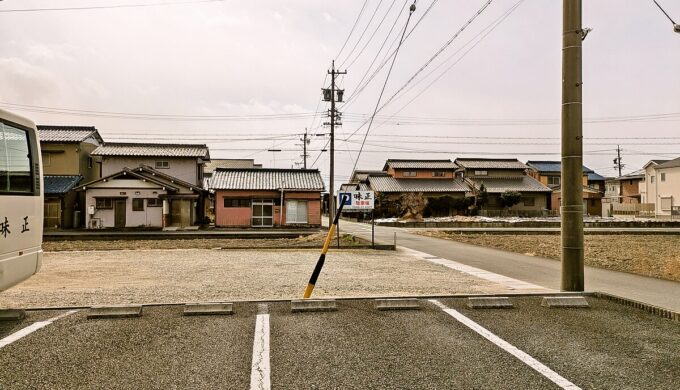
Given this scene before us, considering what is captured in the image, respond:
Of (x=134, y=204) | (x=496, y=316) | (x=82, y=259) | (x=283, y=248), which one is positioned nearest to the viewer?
(x=496, y=316)

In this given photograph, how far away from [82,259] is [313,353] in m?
13.6

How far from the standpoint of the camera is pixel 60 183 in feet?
114

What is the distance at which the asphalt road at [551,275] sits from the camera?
9240 mm

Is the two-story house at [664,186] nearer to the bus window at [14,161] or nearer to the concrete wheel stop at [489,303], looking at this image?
the concrete wheel stop at [489,303]

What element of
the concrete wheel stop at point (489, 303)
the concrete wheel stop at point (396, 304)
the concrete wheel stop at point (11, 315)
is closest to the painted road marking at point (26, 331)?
the concrete wheel stop at point (11, 315)

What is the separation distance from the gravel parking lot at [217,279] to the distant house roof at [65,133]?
22630 mm

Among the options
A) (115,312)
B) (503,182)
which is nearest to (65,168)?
(115,312)

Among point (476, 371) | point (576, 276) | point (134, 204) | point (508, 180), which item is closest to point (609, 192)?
point (508, 180)

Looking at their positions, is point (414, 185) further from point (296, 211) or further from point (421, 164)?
point (296, 211)

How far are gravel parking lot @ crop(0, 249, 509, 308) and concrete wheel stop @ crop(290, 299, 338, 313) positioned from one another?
171cm

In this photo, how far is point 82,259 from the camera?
51.3 feet

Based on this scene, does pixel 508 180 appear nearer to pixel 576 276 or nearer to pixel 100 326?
pixel 576 276

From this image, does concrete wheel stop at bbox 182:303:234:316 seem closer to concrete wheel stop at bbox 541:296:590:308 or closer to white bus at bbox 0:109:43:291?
white bus at bbox 0:109:43:291

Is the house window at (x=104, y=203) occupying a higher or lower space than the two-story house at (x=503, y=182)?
lower
